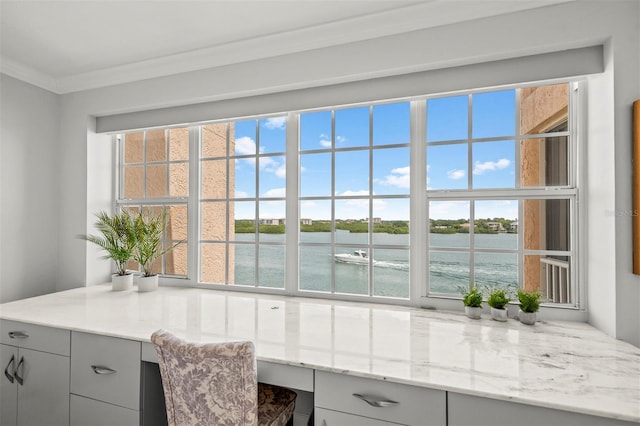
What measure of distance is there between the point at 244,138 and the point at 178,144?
2.09 feet

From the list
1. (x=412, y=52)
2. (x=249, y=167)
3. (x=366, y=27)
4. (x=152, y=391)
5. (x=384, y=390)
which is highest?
(x=366, y=27)

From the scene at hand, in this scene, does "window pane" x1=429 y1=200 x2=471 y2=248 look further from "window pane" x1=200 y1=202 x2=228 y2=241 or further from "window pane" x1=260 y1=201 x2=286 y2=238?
"window pane" x1=200 y1=202 x2=228 y2=241

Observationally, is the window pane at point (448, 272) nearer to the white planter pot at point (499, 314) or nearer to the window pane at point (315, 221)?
the white planter pot at point (499, 314)

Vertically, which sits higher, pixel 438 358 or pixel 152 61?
pixel 152 61

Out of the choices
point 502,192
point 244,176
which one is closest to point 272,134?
point 244,176

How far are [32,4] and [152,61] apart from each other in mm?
709

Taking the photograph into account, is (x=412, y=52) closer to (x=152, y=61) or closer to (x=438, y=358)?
(x=438, y=358)

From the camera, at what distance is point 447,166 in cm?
207

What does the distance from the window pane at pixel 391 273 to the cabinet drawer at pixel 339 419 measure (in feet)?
3.34

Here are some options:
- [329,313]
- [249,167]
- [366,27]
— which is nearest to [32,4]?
[249,167]

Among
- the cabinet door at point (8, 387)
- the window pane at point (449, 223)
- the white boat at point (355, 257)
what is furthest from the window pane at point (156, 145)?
the window pane at point (449, 223)

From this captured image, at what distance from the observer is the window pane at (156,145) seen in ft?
9.38

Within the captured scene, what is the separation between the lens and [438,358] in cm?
130

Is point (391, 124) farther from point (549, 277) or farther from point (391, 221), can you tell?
point (549, 277)
